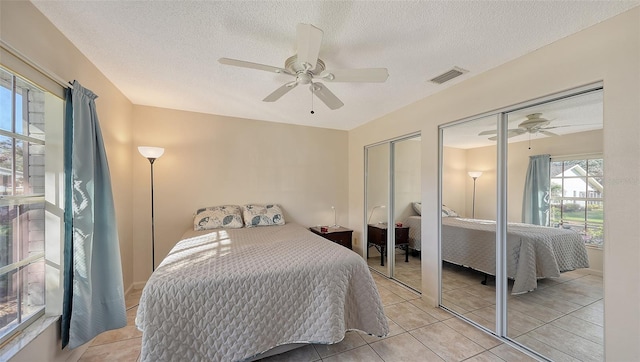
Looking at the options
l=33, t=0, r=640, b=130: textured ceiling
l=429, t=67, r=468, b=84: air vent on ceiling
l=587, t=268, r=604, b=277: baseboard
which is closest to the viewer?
l=33, t=0, r=640, b=130: textured ceiling

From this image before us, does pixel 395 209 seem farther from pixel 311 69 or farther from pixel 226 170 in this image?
pixel 226 170

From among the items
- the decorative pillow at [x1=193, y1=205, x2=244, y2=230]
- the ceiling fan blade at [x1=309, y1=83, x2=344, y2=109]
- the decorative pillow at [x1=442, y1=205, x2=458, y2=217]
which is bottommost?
the decorative pillow at [x1=193, y1=205, x2=244, y2=230]

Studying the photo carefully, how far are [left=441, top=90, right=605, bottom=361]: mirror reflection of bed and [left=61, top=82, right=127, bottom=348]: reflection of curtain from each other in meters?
3.20

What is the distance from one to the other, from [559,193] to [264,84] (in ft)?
9.16

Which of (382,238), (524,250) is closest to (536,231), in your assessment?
(524,250)

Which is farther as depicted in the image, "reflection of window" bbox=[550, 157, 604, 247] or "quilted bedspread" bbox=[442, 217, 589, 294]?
"quilted bedspread" bbox=[442, 217, 589, 294]

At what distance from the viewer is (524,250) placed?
6.82 feet

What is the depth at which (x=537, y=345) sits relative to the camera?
1896mm

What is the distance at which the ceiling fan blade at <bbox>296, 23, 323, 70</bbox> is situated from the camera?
51.4 inches

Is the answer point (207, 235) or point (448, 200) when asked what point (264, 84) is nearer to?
point (207, 235)

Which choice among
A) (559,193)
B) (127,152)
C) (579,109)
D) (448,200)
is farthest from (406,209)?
(127,152)

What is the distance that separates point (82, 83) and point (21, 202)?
3.49 ft

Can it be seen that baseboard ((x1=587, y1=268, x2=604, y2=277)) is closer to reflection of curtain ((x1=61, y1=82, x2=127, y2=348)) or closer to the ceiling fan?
the ceiling fan

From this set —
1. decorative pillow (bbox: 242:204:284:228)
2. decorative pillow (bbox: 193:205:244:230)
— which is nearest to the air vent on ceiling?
decorative pillow (bbox: 242:204:284:228)
